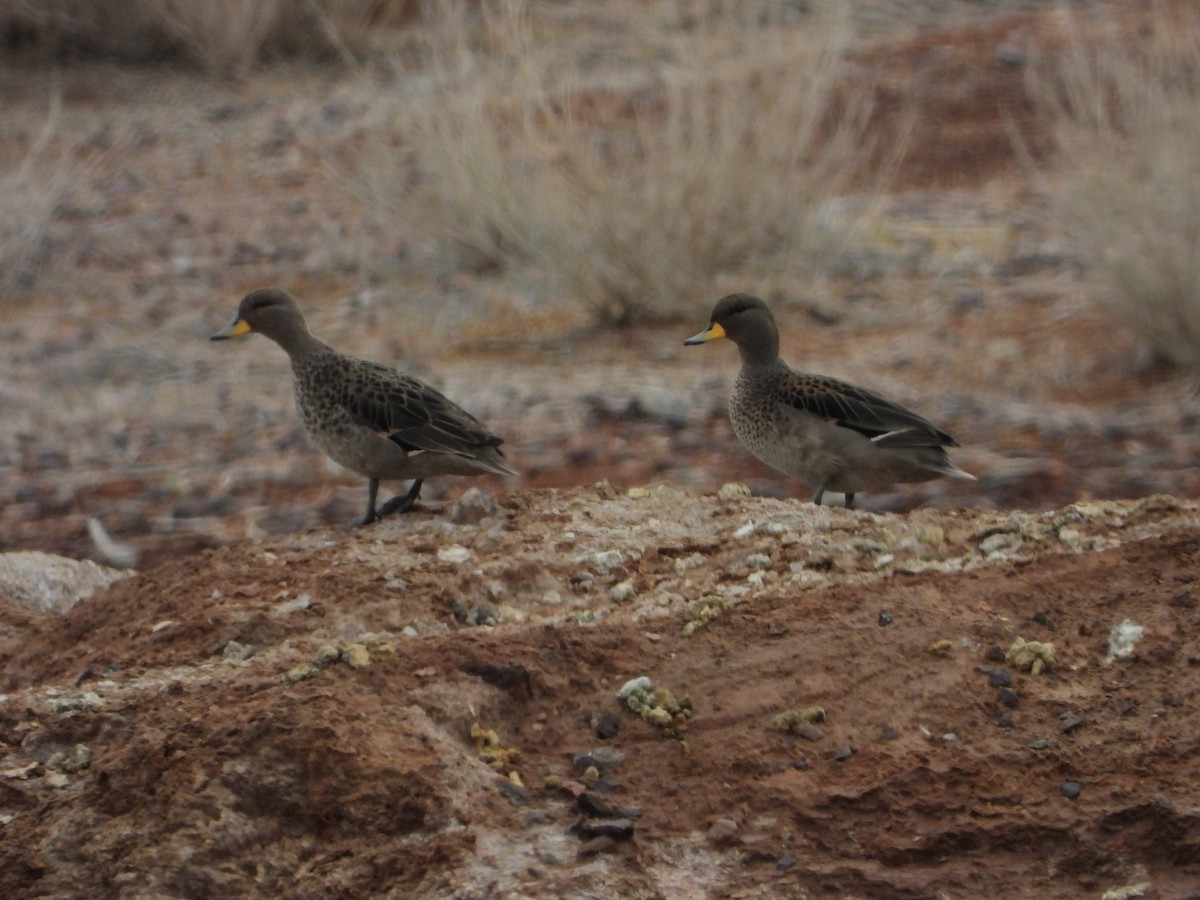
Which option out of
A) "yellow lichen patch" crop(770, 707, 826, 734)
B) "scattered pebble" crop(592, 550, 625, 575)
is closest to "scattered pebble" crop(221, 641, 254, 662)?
"scattered pebble" crop(592, 550, 625, 575)

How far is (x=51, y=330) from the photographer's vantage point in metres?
11.2

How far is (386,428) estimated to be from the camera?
6090 mm

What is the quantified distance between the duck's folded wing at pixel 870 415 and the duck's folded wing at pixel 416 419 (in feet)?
3.22

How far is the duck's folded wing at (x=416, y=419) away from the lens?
238 inches

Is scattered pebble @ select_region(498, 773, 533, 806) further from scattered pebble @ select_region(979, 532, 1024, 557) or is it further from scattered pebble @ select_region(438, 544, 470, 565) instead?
scattered pebble @ select_region(979, 532, 1024, 557)

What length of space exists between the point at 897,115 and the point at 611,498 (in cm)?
848

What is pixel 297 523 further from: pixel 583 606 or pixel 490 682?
pixel 490 682

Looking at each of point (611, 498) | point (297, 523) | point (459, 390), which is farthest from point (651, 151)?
point (611, 498)

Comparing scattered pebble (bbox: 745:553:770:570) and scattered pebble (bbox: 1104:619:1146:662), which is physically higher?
scattered pebble (bbox: 1104:619:1146:662)

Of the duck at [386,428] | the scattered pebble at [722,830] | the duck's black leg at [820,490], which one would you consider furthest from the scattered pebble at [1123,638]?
the duck at [386,428]

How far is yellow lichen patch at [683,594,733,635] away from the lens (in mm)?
4635

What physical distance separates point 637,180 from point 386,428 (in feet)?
15.6

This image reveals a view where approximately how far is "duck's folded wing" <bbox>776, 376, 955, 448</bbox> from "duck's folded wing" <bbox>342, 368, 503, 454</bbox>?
38.7 inches

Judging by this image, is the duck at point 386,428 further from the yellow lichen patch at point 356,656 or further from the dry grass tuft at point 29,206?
the dry grass tuft at point 29,206
